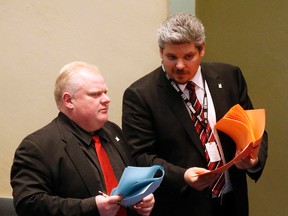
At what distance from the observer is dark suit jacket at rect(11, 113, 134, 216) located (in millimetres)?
2385

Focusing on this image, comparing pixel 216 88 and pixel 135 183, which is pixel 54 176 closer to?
pixel 135 183

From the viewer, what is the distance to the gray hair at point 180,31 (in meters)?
2.79

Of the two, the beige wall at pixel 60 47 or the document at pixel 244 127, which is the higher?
the beige wall at pixel 60 47

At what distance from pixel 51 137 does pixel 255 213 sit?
2261 millimetres

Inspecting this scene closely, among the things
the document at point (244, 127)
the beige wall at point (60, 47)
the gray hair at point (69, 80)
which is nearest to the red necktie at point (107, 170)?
the gray hair at point (69, 80)

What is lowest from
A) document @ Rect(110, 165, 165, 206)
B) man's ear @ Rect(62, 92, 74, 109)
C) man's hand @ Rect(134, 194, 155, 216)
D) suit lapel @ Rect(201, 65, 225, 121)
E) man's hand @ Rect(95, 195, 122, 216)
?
man's hand @ Rect(134, 194, 155, 216)

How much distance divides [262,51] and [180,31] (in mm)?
1440

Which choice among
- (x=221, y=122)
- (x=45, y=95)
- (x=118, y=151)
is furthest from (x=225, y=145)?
(x=45, y=95)

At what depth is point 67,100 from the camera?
2.59 metres

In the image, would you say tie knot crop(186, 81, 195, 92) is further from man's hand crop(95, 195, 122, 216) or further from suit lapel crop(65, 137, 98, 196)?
man's hand crop(95, 195, 122, 216)

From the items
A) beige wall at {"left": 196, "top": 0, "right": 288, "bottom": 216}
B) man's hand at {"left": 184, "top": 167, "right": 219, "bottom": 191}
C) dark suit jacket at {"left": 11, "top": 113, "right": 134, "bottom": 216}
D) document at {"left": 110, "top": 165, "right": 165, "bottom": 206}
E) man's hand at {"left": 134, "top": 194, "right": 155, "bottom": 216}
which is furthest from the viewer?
A: beige wall at {"left": 196, "top": 0, "right": 288, "bottom": 216}

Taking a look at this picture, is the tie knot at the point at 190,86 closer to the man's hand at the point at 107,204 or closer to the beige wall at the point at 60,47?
the beige wall at the point at 60,47

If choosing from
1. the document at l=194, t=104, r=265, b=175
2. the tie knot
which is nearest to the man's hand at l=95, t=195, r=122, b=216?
the document at l=194, t=104, r=265, b=175

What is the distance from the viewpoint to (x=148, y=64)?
362cm
